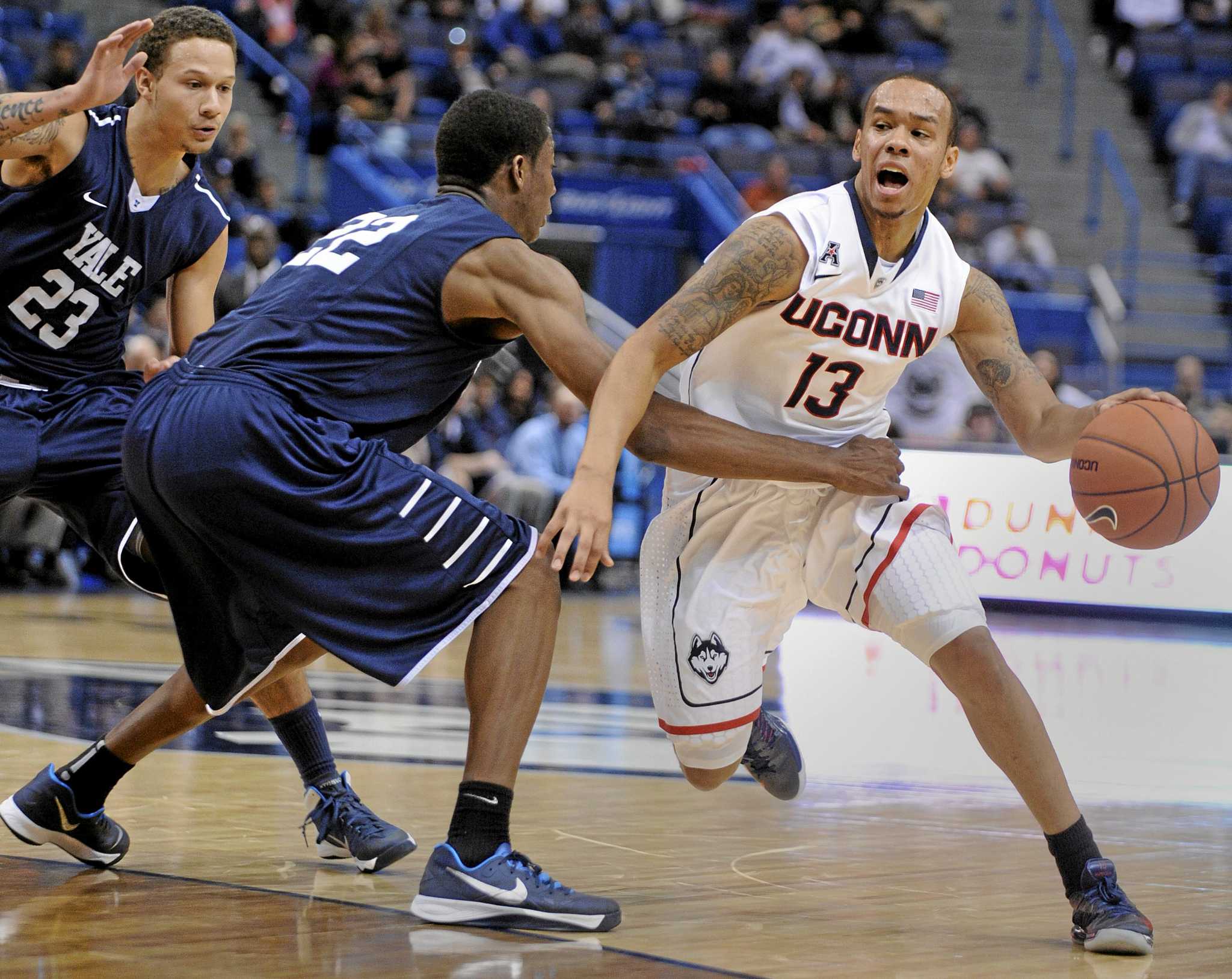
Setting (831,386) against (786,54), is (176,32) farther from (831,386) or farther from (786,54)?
(786,54)

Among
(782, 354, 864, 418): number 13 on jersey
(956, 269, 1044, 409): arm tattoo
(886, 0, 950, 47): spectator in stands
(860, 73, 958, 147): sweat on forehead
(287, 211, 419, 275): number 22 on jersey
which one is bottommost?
(782, 354, 864, 418): number 13 on jersey

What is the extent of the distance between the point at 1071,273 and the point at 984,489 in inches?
376

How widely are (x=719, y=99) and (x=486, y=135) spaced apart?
13.5m

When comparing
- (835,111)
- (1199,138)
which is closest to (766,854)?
(835,111)

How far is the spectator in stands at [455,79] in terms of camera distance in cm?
1510

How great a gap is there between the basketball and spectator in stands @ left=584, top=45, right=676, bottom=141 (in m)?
12.1

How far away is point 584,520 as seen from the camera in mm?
3170

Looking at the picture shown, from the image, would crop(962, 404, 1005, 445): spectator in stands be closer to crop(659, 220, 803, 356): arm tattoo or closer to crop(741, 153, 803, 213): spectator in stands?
crop(741, 153, 803, 213): spectator in stands

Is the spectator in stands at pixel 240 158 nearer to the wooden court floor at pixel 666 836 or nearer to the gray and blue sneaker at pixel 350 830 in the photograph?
the wooden court floor at pixel 666 836

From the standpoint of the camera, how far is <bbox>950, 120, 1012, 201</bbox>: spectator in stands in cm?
1630

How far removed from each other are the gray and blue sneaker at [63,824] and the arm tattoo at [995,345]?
91.4 inches

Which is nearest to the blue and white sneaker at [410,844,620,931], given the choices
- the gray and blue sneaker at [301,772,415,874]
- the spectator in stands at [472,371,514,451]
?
the gray and blue sneaker at [301,772,415,874]

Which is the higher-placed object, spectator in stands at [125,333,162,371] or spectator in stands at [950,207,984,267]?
spectator in stands at [950,207,984,267]

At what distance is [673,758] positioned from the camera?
5750 mm
